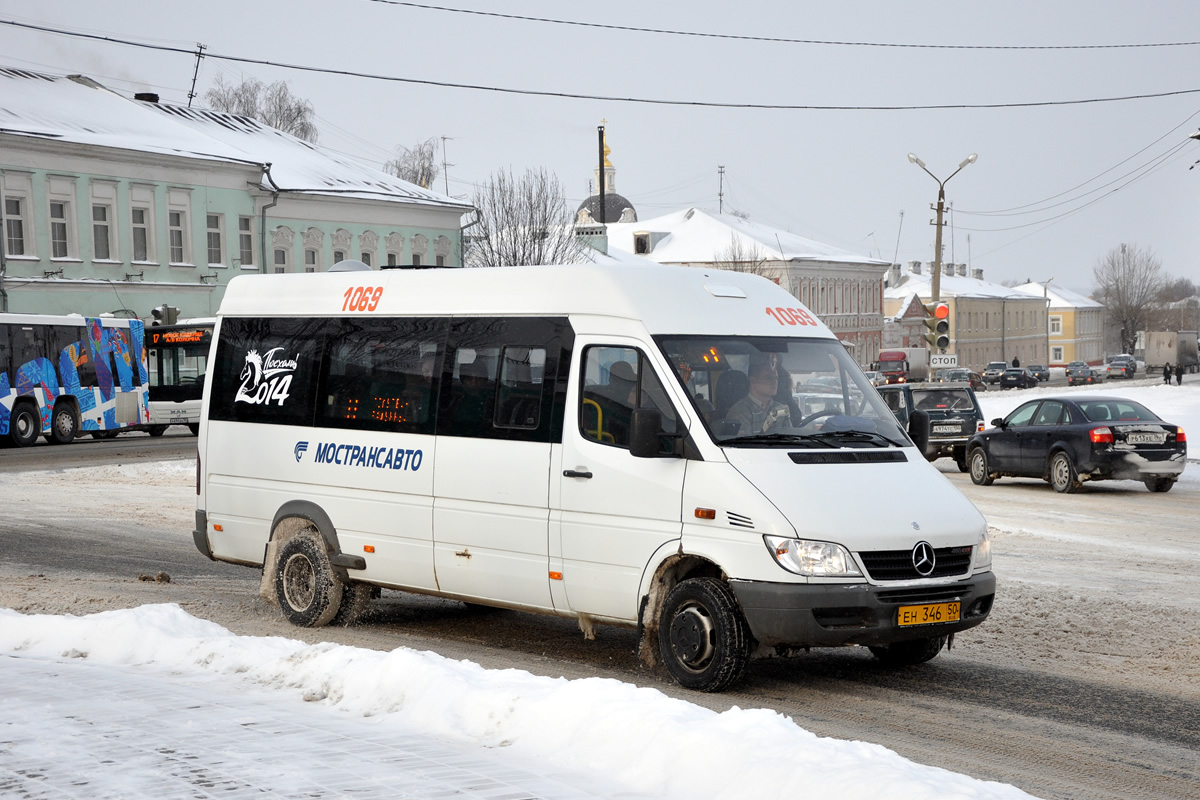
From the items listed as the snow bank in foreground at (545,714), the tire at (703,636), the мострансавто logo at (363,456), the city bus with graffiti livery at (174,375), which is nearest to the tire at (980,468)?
the мострансавто logo at (363,456)

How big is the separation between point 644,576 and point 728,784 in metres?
2.43

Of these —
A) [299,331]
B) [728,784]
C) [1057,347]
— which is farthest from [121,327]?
[1057,347]

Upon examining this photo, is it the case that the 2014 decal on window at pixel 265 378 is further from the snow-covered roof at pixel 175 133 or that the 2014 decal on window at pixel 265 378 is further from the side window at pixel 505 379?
the snow-covered roof at pixel 175 133

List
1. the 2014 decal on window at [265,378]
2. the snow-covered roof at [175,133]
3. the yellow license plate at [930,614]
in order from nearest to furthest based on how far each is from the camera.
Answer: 1. the yellow license plate at [930,614]
2. the 2014 decal on window at [265,378]
3. the snow-covered roof at [175,133]

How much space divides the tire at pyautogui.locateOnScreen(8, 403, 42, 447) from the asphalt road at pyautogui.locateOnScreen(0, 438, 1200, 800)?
62.9 feet

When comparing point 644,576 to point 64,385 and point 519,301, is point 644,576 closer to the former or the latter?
point 519,301

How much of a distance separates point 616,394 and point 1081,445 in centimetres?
1453

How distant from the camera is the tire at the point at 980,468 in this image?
22969 millimetres

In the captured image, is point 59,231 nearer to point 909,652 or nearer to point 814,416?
point 814,416

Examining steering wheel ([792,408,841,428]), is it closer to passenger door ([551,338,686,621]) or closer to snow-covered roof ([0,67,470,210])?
passenger door ([551,338,686,621])

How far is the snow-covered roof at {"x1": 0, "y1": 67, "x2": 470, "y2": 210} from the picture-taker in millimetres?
46044

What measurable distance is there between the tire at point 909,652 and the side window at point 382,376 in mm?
3333

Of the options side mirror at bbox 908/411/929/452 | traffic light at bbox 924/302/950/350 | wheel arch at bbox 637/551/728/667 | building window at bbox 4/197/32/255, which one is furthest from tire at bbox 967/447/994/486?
building window at bbox 4/197/32/255

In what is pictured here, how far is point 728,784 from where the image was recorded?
5.71 metres
